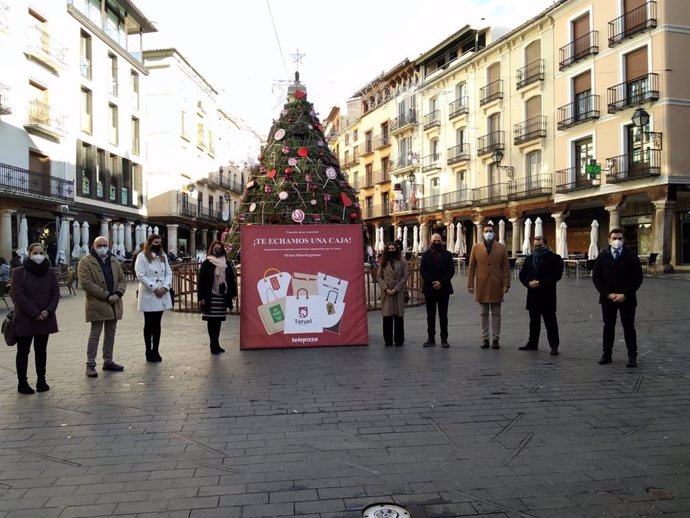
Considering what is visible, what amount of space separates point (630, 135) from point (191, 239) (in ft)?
111

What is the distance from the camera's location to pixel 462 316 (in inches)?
455

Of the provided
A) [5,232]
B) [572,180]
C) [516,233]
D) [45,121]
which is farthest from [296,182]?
[516,233]

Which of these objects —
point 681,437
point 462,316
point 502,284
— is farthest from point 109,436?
point 462,316

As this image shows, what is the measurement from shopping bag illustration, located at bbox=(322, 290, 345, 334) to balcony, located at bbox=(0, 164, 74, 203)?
1968cm

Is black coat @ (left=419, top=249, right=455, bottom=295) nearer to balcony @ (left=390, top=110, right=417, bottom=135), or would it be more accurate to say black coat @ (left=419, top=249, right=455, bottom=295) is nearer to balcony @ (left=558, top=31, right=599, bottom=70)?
balcony @ (left=558, top=31, right=599, bottom=70)

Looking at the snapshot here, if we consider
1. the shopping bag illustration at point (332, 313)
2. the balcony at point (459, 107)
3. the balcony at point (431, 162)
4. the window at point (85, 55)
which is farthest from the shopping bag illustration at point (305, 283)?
the balcony at point (431, 162)

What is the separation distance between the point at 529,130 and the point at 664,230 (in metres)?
10.8

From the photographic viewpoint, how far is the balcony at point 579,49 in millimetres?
26375

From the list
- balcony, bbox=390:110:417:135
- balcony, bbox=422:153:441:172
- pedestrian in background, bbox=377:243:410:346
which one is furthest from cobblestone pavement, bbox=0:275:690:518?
balcony, bbox=390:110:417:135

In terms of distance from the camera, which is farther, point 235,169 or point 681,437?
point 235,169

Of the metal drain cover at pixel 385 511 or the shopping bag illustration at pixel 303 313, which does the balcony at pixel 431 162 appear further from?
the metal drain cover at pixel 385 511

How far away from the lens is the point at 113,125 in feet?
110

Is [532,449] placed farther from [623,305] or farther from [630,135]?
[630,135]

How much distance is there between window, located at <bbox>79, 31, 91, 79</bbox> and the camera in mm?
29531
